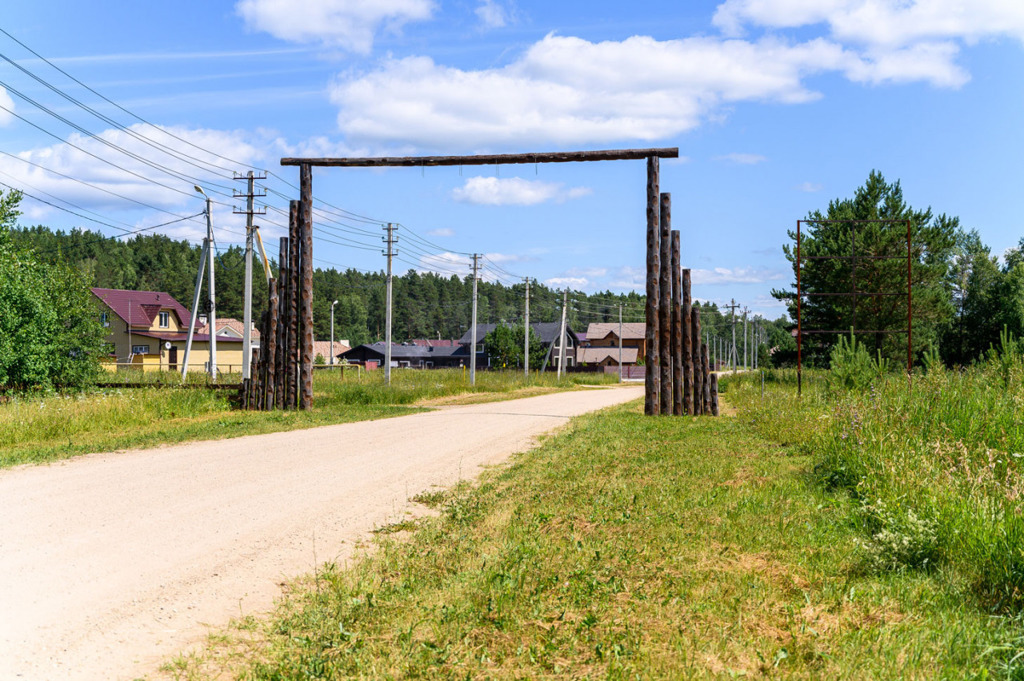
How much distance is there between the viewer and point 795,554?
19.5 ft

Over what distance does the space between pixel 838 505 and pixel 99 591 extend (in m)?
6.68

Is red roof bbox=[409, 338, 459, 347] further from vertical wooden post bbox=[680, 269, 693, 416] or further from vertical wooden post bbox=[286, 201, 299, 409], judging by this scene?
vertical wooden post bbox=[680, 269, 693, 416]

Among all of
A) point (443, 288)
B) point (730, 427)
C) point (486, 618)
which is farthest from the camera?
point (443, 288)

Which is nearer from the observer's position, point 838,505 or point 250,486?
point 838,505

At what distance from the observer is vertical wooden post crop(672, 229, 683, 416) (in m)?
18.6

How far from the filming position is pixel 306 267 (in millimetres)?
19641

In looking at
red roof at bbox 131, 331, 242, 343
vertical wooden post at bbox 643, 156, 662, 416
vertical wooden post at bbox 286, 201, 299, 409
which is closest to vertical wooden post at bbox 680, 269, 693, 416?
vertical wooden post at bbox 643, 156, 662, 416

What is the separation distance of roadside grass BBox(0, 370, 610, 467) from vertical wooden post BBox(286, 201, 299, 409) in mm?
972

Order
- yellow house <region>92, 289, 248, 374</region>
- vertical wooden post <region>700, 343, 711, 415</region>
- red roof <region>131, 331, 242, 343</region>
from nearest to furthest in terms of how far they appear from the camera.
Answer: vertical wooden post <region>700, 343, 711, 415</region> → yellow house <region>92, 289, 248, 374</region> → red roof <region>131, 331, 242, 343</region>

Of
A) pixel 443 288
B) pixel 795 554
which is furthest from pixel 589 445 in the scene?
pixel 443 288

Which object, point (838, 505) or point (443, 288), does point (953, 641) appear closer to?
point (838, 505)

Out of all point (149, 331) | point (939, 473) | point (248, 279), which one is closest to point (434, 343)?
point (149, 331)

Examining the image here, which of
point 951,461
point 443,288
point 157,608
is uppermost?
point 443,288

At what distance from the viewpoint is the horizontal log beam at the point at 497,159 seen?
18.7 metres
